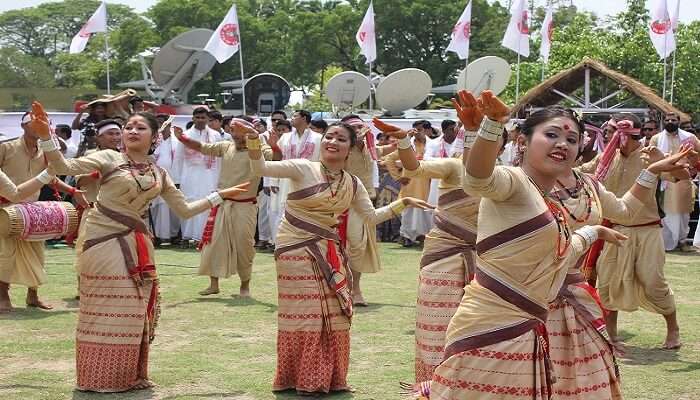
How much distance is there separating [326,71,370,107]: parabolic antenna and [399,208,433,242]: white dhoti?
6182 mm

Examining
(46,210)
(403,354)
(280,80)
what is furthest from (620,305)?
(280,80)

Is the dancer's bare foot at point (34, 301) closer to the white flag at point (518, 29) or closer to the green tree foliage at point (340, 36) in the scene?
the white flag at point (518, 29)

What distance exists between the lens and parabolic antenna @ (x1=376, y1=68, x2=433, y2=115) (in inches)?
870

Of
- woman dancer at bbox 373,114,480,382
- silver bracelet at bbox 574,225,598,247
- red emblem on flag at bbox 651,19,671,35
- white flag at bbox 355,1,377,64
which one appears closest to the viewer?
silver bracelet at bbox 574,225,598,247

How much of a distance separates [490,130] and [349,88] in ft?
60.4

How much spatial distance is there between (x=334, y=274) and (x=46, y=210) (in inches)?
156

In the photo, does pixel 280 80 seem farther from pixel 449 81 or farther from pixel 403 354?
pixel 449 81

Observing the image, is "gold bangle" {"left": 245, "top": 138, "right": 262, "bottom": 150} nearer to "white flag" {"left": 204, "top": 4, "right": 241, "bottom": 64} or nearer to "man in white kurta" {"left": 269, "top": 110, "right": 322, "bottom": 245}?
"man in white kurta" {"left": 269, "top": 110, "right": 322, "bottom": 245}

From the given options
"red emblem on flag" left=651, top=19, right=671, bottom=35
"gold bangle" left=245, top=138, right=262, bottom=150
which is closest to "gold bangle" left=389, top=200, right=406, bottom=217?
"gold bangle" left=245, top=138, right=262, bottom=150

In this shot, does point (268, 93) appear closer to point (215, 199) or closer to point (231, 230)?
point (231, 230)

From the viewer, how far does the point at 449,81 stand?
50250 millimetres

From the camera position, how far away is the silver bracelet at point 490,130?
3828 mm

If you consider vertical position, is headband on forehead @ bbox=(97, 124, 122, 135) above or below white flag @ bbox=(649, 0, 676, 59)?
below

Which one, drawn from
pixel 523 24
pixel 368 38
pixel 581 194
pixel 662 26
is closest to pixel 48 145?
pixel 581 194
